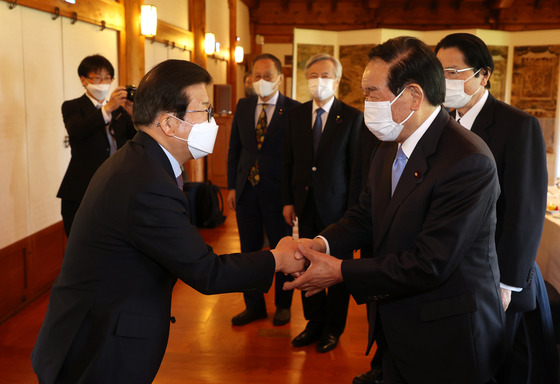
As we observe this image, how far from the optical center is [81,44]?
470cm

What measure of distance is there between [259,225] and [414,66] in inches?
86.5

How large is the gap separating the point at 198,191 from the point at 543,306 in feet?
17.1

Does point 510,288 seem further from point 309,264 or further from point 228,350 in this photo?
point 228,350

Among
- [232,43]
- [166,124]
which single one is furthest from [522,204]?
[232,43]

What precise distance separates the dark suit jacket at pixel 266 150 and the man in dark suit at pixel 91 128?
752 mm

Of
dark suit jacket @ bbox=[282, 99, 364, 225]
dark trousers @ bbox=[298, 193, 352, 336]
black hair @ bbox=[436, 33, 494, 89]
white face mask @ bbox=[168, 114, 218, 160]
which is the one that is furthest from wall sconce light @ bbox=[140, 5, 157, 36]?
white face mask @ bbox=[168, 114, 218, 160]

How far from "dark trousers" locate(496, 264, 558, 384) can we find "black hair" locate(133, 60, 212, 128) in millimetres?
1304

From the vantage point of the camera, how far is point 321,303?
3.38 m

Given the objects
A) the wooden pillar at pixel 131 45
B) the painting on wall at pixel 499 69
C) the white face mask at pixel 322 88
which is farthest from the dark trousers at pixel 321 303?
the painting on wall at pixel 499 69

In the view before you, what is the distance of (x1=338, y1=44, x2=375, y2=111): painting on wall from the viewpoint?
830 cm

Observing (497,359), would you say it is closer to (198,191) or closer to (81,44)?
(81,44)

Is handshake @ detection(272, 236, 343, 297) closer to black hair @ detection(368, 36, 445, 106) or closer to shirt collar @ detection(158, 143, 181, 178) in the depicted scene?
shirt collar @ detection(158, 143, 181, 178)

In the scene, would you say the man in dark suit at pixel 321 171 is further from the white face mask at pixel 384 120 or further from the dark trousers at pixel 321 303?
the white face mask at pixel 384 120

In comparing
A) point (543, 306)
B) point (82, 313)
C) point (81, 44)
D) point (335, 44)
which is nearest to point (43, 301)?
point (81, 44)
